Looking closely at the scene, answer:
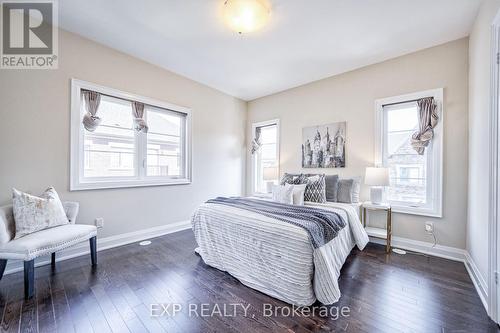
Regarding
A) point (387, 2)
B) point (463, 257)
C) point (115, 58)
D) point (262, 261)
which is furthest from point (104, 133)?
point (463, 257)

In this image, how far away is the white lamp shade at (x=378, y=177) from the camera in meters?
2.92

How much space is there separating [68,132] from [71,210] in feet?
3.17

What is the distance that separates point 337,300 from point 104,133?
3.44 meters

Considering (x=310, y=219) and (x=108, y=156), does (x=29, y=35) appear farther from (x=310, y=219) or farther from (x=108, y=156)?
(x=310, y=219)

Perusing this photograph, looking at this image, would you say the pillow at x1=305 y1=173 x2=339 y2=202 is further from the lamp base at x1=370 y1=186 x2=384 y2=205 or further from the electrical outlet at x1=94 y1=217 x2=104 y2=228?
the electrical outlet at x1=94 y1=217 x2=104 y2=228

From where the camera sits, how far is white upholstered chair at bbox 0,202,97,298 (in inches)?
71.6

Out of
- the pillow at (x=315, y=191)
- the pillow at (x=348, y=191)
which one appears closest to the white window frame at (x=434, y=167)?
the pillow at (x=348, y=191)

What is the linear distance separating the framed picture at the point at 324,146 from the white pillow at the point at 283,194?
1143mm

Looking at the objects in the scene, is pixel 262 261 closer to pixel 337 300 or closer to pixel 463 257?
pixel 337 300

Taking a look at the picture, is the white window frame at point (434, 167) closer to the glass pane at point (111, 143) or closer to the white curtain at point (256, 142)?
the white curtain at point (256, 142)

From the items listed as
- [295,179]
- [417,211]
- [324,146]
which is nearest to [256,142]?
[324,146]

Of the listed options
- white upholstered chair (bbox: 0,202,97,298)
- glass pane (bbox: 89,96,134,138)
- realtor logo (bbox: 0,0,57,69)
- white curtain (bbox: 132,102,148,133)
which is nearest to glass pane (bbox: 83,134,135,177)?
glass pane (bbox: 89,96,134,138)

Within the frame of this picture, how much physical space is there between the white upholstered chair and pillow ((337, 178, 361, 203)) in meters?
3.27

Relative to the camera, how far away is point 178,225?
3.81 m
